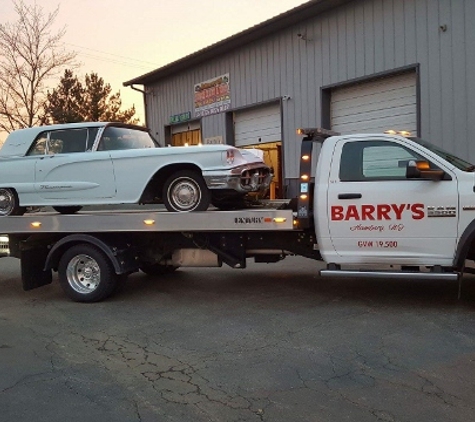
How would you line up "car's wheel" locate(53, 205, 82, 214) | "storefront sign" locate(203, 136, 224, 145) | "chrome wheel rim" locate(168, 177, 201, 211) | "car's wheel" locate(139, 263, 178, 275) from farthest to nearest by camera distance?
"storefront sign" locate(203, 136, 224, 145) → "car's wheel" locate(139, 263, 178, 275) → "car's wheel" locate(53, 205, 82, 214) → "chrome wheel rim" locate(168, 177, 201, 211)

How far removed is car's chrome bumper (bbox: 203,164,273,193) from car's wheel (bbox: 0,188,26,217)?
3143mm

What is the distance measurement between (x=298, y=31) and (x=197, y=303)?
10008 millimetres

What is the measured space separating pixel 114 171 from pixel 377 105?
803 centimetres

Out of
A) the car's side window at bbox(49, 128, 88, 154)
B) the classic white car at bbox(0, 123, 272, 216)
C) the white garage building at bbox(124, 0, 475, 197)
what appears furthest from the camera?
the white garage building at bbox(124, 0, 475, 197)

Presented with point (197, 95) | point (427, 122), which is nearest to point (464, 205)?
point (427, 122)

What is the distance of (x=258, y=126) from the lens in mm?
16266

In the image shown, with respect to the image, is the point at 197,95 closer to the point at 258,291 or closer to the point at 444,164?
the point at 258,291

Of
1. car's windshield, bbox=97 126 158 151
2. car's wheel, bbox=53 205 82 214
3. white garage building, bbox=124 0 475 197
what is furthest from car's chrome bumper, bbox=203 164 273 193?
white garage building, bbox=124 0 475 197

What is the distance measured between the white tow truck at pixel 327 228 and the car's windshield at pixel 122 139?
3.49 ft

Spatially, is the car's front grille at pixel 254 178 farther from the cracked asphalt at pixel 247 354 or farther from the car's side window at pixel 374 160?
the cracked asphalt at pixel 247 354

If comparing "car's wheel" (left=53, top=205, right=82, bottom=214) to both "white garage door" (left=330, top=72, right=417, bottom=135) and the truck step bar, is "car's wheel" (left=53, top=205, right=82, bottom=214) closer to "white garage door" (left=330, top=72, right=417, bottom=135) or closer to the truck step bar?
the truck step bar

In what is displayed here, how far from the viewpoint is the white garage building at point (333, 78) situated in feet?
35.1

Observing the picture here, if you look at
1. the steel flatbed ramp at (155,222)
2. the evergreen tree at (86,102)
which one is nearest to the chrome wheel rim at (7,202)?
the steel flatbed ramp at (155,222)

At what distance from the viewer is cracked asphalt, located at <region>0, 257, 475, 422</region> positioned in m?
3.57
